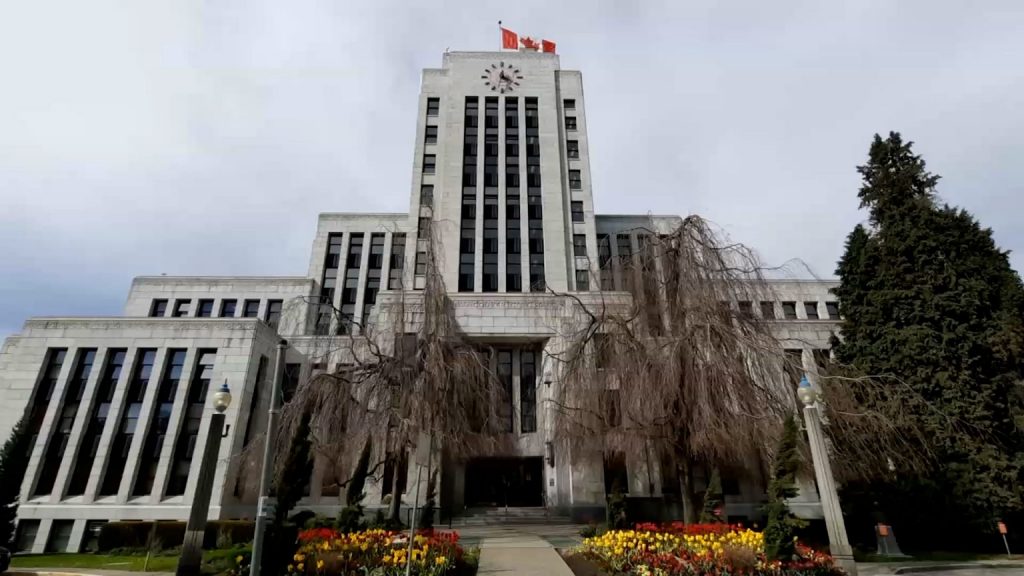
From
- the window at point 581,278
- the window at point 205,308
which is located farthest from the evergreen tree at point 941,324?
the window at point 205,308

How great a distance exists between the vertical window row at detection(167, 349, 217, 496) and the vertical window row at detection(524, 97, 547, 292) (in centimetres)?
2011

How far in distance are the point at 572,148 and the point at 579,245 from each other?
941 cm

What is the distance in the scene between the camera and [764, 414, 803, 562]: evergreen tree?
9.70 meters

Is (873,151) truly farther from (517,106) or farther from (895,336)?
(517,106)

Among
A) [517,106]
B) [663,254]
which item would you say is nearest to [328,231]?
[517,106]

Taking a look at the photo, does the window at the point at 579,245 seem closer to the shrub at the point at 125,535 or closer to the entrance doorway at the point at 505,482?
the entrance doorway at the point at 505,482

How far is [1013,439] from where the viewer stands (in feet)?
62.5

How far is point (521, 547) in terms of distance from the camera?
15.7 meters

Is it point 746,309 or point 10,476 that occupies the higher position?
point 746,309

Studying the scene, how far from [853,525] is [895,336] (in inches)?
315

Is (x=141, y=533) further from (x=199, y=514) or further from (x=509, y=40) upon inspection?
(x=509, y=40)

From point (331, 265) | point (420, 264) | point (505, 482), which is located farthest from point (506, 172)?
point (505, 482)

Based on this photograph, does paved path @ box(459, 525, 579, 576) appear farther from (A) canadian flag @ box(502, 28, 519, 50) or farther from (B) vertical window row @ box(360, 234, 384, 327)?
(A) canadian flag @ box(502, 28, 519, 50)

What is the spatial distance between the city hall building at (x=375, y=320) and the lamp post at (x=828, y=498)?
4.85 metres
